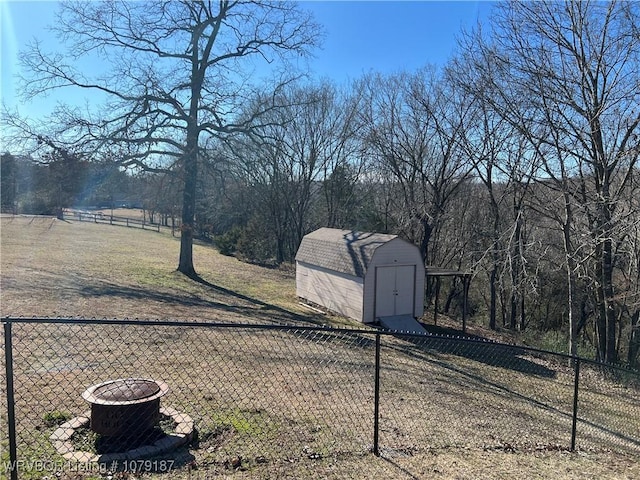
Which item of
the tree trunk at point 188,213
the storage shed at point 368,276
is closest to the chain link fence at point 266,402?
the storage shed at point 368,276

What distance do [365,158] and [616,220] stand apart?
18591 millimetres

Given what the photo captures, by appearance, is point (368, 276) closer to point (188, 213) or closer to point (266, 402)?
point (188, 213)

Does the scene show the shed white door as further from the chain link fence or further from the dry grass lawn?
the chain link fence

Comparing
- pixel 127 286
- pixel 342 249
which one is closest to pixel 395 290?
pixel 342 249

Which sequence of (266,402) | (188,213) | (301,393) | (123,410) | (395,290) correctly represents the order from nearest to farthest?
(123,410)
(266,402)
(301,393)
(395,290)
(188,213)

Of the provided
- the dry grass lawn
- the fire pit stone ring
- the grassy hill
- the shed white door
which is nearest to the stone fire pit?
the fire pit stone ring

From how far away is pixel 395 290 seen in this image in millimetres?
15367

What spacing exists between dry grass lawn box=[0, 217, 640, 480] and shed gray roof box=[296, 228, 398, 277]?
2.07 m

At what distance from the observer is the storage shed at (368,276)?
48.5ft

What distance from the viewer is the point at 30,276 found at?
545 inches

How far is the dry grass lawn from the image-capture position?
13.5ft

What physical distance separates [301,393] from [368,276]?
339 inches

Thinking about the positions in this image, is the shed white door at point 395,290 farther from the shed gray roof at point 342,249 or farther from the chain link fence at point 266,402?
the chain link fence at point 266,402

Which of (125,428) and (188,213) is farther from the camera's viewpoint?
(188,213)
